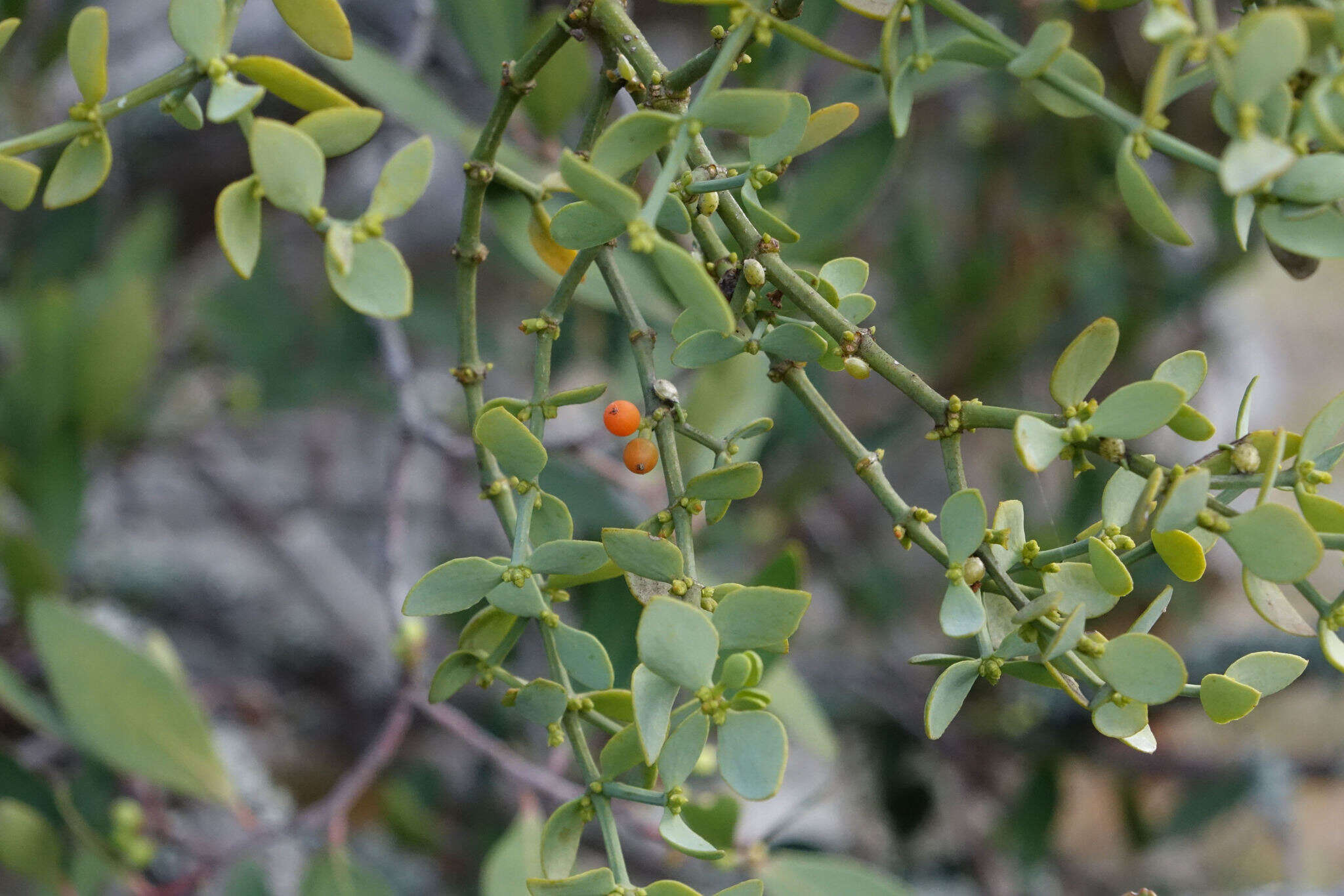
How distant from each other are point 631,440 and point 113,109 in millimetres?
206

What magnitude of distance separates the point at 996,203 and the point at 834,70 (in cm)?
43

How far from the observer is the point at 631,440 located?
1.26 feet

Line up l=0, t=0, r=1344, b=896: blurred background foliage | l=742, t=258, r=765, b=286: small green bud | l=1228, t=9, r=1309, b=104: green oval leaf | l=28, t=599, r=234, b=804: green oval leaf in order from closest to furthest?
l=1228, t=9, r=1309, b=104: green oval leaf → l=742, t=258, r=765, b=286: small green bud → l=28, t=599, r=234, b=804: green oval leaf → l=0, t=0, r=1344, b=896: blurred background foliage

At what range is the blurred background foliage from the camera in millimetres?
1085

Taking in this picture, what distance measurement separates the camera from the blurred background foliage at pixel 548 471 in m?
1.08

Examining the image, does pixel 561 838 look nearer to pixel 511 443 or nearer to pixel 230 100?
pixel 511 443

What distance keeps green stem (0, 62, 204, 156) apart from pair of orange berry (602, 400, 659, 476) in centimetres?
19

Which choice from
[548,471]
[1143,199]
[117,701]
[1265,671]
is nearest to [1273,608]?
[1265,671]

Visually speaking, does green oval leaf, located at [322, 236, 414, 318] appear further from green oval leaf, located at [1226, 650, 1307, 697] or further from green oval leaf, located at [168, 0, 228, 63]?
green oval leaf, located at [1226, 650, 1307, 697]

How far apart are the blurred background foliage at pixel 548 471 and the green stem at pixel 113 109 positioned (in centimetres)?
55

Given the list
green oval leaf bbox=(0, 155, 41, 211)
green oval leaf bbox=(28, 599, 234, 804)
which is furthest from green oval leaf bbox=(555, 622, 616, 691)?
green oval leaf bbox=(28, 599, 234, 804)

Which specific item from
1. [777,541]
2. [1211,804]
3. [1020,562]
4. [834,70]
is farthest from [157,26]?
[1211,804]

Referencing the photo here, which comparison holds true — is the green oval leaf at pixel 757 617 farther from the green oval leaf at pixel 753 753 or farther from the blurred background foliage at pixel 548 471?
the blurred background foliage at pixel 548 471

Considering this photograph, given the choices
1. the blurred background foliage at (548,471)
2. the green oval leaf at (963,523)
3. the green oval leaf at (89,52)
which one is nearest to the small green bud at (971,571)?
the green oval leaf at (963,523)
